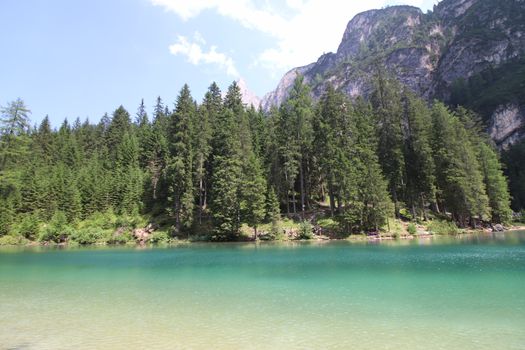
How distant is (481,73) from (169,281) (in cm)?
15691

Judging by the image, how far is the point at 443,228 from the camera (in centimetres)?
5244

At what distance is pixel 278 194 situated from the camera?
57969 mm

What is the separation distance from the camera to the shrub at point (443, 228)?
5184 centimetres

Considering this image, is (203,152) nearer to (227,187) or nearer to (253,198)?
(227,187)

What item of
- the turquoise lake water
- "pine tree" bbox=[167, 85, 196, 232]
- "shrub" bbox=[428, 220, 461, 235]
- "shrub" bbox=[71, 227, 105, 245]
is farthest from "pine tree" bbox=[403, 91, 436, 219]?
"shrub" bbox=[71, 227, 105, 245]

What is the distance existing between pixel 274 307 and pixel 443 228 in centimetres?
4689

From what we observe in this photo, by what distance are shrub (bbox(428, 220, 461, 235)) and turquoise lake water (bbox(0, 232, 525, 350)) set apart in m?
27.4

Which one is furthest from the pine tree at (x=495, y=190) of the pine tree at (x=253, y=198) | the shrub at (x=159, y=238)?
the shrub at (x=159, y=238)

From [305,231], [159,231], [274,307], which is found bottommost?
[274,307]

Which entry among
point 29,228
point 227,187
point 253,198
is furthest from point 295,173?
point 29,228

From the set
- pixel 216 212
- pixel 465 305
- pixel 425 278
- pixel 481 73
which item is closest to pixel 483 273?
pixel 425 278

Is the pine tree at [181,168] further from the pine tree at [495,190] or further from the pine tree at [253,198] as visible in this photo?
the pine tree at [495,190]

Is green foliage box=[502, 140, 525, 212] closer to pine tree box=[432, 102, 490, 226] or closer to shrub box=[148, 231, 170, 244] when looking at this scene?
pine tree box=[432, 102, 490, 226]

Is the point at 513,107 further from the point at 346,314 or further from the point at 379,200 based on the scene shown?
the point at 346,314
